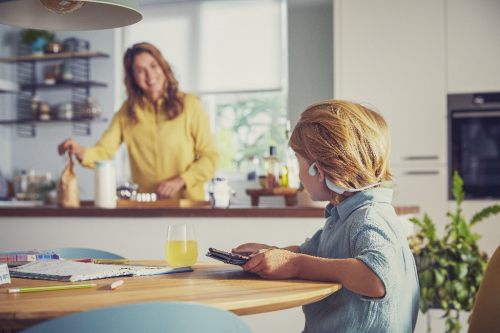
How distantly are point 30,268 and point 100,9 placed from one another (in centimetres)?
72

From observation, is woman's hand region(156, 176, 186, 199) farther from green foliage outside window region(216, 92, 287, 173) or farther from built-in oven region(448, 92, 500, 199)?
built-in oven region(448, 92, 500, 199)

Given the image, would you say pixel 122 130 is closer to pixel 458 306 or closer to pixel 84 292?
pixel 458 306

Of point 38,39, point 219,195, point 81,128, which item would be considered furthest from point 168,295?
point 38,39

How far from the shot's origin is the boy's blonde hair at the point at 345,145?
1277mm

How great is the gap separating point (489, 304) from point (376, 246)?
0.31 m

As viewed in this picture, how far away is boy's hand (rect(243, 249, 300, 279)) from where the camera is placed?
1.20 meters

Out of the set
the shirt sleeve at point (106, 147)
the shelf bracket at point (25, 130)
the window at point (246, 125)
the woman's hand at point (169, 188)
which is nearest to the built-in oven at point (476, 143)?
the window at point (246, 125)

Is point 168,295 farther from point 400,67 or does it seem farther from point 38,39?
point 38,39

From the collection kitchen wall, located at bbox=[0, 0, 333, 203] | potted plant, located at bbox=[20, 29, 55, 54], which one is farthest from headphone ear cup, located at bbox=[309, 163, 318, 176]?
potted plant, located at bbox=[20, 29, 55, 54]

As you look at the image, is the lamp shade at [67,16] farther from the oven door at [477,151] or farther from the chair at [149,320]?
the oven door at [477,151]

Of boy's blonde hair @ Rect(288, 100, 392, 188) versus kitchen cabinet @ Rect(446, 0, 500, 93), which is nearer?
boy's blonde hair @ Rect(288, 100, 392, 188)

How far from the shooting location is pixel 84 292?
3.50 ft

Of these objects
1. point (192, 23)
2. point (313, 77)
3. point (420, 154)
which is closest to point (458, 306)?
point (420, 154)

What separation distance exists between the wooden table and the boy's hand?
2cm
